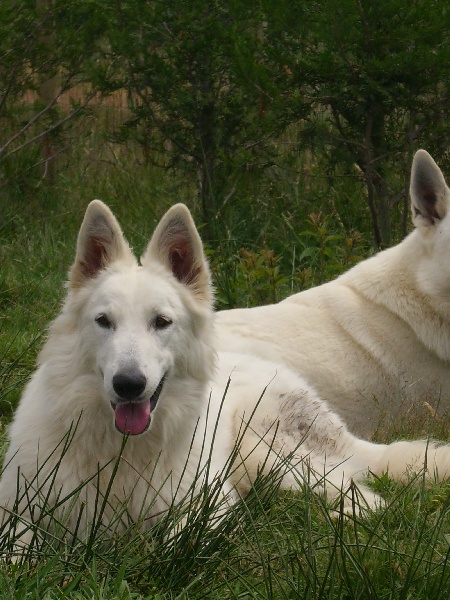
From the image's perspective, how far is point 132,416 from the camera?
3660 mm

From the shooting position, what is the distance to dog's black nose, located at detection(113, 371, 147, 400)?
3.49 meters

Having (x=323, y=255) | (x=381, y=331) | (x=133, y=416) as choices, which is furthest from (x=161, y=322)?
(x=323, y=255)

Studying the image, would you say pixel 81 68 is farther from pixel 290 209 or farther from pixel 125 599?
pixel 125 599

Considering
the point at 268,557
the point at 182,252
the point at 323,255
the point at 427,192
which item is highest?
the point at 182,252

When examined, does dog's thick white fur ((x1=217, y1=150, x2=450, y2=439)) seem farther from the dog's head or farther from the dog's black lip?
the dog's black lip

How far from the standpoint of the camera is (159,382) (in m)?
3.73

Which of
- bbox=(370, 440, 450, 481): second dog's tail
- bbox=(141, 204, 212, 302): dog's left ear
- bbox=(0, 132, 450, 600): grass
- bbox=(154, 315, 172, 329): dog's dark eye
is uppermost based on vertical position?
bbox=(141, 204, 212, 302): dog's left ear

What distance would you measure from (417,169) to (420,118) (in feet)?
6.73

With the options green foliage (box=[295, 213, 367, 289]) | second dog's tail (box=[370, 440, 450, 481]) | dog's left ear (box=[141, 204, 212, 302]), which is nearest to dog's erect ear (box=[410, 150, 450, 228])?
green foliage (box=[295, 213, 367, 289])

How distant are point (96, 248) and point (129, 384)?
0.76 m

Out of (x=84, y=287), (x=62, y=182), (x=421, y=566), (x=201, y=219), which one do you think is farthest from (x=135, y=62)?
(x=421, y=566)

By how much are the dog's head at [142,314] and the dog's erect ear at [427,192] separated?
205 centimetres

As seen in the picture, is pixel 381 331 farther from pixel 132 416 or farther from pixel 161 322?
pixel 132 416

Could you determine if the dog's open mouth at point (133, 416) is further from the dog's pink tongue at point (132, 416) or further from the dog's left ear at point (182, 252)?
the dog's left ear at point (182, 252)
